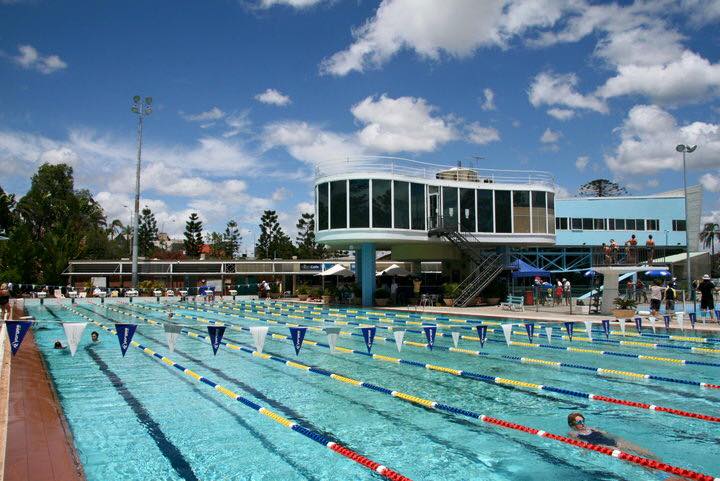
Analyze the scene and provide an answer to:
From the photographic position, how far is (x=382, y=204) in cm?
2945

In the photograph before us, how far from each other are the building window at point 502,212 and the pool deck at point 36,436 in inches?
1039

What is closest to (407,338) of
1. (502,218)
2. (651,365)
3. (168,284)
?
(651,365)

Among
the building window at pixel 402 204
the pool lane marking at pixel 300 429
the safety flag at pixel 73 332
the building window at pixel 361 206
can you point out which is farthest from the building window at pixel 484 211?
the safety flag at pixel 73 332

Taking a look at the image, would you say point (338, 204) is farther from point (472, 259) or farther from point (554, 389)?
point (554, 389)

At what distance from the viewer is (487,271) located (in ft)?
99.0

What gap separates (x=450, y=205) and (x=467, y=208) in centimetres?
102

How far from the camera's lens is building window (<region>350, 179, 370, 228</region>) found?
1148 inches

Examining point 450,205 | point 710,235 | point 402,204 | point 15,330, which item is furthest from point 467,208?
point 710,235

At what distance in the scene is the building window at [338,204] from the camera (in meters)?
29.3

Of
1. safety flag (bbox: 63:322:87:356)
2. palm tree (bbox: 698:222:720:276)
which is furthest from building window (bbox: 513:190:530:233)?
palm tree (bbox: 698:222:720:276)

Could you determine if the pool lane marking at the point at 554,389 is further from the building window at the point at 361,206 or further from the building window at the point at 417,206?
the building window at the point at 417,206

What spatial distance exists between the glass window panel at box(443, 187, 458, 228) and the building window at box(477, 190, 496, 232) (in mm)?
1409

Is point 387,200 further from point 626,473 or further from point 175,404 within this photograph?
point 626,473

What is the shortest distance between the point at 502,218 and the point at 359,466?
2757cm
